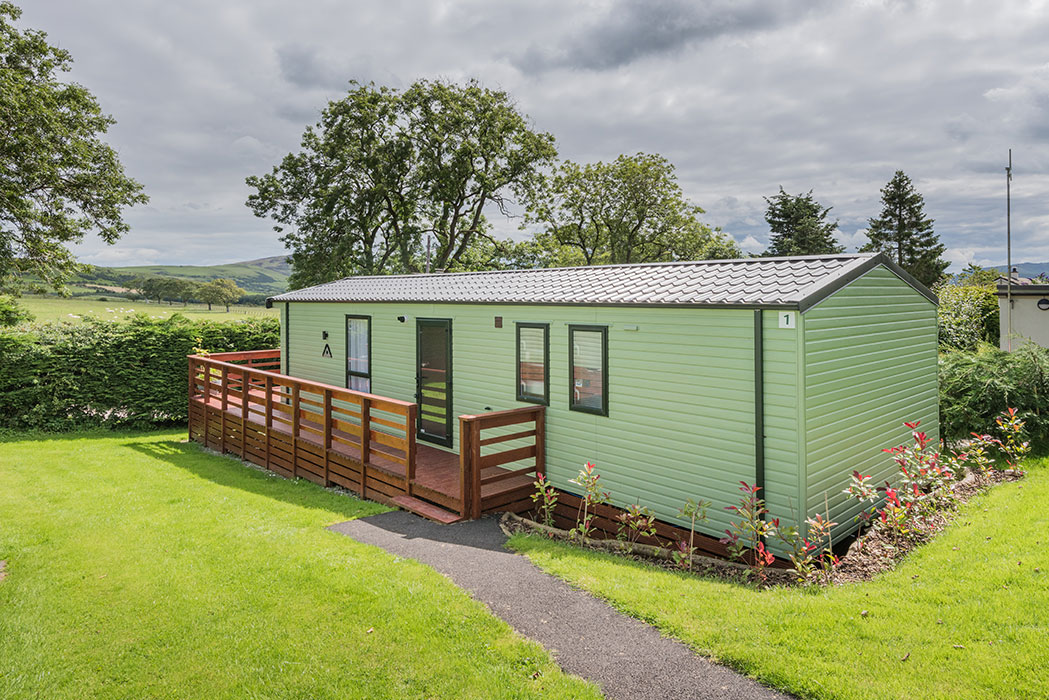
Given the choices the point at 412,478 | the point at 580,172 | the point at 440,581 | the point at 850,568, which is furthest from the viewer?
the point at 580,172

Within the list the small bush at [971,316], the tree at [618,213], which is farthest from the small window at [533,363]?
the tree at [618,213]

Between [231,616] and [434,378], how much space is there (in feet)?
17.1

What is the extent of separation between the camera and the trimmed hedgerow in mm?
8547

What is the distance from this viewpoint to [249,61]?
13.8 metres

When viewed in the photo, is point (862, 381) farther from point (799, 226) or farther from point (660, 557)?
point (799, 226)

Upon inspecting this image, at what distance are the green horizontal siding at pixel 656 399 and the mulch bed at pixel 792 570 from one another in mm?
622

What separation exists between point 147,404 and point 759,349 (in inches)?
497

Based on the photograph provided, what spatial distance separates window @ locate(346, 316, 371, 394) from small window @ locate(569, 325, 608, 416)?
4459 millimetres

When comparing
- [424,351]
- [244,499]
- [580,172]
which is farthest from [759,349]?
[580,172]

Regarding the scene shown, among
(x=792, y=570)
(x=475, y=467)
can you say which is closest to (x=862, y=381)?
(x=792, y=570)

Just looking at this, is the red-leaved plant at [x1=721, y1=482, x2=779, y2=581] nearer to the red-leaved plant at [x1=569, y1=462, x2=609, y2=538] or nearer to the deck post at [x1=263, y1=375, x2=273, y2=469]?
the red-leaved plant at [x1=569, y1=462, x2=609, y2=538]

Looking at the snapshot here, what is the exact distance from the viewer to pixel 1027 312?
13945 mm

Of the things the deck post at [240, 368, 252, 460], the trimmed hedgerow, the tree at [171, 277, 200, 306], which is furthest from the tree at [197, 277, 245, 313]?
the trimmed hedgerow

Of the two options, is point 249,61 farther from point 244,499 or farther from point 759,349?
point 759,349
